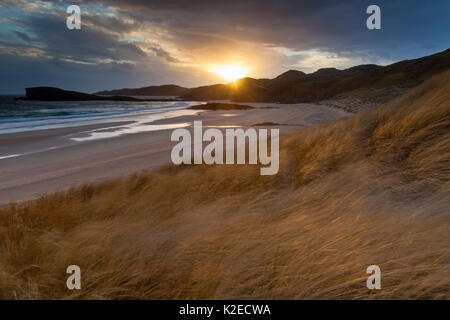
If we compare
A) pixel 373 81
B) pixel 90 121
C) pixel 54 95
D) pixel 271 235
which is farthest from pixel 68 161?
pixel 54 95

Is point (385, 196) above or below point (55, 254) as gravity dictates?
above

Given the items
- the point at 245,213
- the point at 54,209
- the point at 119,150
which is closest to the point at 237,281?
the point at 245,213

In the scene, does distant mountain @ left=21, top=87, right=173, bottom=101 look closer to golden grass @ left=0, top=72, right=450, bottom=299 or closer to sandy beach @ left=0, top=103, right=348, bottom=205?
sandy beach @ left=0, top=103, right=348, bottom=205

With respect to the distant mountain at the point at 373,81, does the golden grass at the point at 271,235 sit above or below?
below

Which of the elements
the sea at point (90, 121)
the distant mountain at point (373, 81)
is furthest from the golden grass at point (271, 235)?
the distant mountain at point (373, 81)

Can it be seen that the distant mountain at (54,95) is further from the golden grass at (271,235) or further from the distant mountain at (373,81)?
the golden grass at (271,235)

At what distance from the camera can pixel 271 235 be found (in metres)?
2.19

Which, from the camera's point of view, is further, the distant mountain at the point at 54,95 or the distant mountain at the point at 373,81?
the distant mountain at the point at 54,95

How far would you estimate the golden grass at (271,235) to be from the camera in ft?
5.31

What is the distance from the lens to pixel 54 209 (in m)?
3.38

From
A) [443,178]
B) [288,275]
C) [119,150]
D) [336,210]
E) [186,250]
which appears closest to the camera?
[288,275]

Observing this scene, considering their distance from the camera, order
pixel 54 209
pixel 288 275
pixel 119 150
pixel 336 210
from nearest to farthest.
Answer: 1. pixel 288 275
2. pixel 336 210
3. pixel 54 209
4. pixel 119 150
